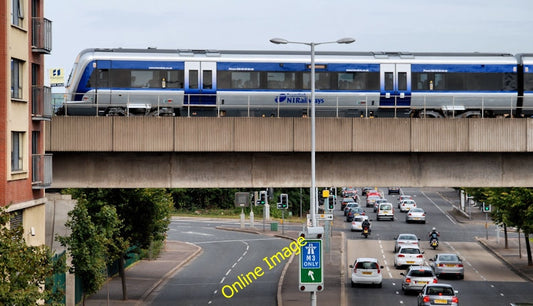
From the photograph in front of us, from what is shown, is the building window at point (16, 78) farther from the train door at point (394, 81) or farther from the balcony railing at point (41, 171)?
the train door at point (394, 81)

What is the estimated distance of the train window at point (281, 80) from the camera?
4291cm

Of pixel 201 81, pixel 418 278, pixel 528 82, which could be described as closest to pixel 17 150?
pixel 201 81

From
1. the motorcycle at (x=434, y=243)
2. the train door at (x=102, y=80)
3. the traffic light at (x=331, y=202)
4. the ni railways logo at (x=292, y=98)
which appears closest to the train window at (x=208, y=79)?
the ni railways logo at (x=292, y=98)

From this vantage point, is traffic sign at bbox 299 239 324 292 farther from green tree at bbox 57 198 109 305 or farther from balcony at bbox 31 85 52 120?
balcony at bbox 31 85 52 120

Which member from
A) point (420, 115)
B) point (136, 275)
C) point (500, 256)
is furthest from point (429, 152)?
point (500, 256)

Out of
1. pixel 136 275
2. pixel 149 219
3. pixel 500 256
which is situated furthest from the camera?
pixel 500 256

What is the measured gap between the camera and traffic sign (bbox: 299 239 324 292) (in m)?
27.8

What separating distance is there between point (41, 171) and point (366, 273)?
19915 mm

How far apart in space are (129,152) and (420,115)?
1392 centimetres

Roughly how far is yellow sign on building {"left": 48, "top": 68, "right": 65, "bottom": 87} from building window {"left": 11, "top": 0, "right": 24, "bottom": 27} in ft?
42.7

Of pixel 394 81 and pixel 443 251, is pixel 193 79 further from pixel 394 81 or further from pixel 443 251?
pixel 443 251

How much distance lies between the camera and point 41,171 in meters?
32.9

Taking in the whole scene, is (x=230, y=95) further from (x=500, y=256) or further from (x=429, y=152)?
(x=500, y=256)

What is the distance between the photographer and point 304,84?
141 ft
